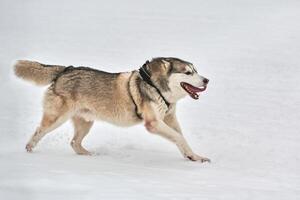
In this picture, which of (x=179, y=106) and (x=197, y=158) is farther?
(x=179, y=106)

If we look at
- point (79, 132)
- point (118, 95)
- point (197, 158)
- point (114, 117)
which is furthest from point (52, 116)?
point (197, 158)

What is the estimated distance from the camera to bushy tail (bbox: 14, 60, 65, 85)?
726 cm

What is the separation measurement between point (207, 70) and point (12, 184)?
9299 mm

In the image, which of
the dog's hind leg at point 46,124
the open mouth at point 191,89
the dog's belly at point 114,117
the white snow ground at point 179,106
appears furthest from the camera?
the dog's hind leg at point 46,124

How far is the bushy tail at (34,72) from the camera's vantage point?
7.26m

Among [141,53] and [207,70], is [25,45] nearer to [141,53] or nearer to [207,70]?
[141,53]

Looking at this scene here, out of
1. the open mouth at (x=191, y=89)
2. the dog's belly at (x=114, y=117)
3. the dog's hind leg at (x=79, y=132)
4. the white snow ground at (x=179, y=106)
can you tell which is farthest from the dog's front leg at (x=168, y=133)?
the dog's hind leg at (x=79, y=132)

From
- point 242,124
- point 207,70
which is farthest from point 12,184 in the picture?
point 207,70

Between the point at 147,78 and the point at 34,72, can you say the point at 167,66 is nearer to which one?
the point at 147,78

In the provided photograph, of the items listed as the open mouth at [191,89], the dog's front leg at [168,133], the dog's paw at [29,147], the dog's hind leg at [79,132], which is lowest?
the dog's paw at [29,147]

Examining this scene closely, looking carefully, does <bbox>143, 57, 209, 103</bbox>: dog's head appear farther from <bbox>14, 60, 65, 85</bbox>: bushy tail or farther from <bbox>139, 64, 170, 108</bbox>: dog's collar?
<bbox>14, 60, 65, 85</bbox>: bushy tail

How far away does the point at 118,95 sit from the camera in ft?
23.2

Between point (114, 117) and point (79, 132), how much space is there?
2.14 ft

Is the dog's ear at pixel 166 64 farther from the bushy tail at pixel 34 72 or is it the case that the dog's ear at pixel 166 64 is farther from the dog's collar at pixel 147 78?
the bushy tail at pixel 34 72
